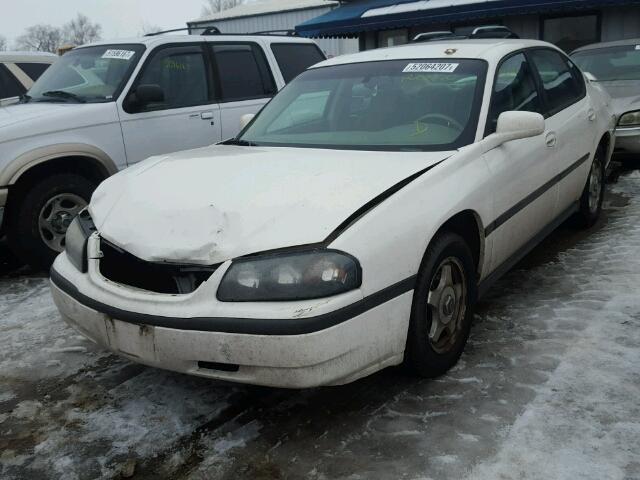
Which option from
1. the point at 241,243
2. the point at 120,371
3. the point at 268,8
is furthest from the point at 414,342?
the point at 268,8

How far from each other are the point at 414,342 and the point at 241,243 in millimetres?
911

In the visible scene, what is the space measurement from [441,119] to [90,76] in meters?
3.61

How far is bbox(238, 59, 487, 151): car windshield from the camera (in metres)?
3.59

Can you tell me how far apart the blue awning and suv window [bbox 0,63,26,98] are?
→ 947 centimetres

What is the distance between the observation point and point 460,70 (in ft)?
12.7

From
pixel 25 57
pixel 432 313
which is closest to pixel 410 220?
pixel 432 313

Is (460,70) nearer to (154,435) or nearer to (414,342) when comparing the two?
(414,342)

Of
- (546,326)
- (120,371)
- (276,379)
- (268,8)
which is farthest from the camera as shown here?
(268,8)

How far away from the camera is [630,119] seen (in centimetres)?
765

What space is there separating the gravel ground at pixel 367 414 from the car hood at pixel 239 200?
824mm

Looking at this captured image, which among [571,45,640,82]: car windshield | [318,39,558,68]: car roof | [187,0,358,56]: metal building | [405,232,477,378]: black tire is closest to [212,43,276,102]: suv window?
[318,39,558,68]: car roof

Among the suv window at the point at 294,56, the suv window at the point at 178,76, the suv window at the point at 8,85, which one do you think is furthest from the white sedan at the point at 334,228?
the suv window at the point at 8,85

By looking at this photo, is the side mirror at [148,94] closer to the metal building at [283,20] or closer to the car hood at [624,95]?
the car hood at [624,95]

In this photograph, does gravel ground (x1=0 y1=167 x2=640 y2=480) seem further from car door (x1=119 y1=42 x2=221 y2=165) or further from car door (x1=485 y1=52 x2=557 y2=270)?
car door (x1=119 y1=42 x2=221 y2=165)
